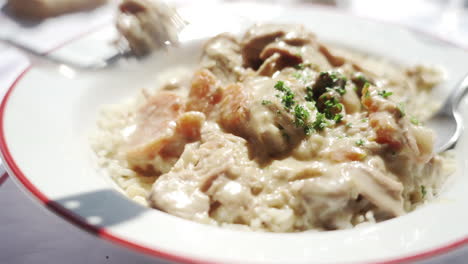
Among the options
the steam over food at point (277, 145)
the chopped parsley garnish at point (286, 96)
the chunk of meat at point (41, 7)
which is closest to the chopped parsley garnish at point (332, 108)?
the steam over food at point (277, 145)

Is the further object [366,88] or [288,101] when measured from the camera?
[366,88]

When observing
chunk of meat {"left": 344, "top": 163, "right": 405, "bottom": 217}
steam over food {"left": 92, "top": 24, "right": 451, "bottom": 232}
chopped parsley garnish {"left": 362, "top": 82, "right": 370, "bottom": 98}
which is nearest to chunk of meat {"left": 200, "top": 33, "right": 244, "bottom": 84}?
steam over food {"left": 92, "top": 24, "right": 451, "bottom": 232}

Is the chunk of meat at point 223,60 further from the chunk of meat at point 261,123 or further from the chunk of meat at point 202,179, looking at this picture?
the chunk of meat at point 202,179

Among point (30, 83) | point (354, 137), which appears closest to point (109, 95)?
point (30, 83)

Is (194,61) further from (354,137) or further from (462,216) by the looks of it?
(462,216)

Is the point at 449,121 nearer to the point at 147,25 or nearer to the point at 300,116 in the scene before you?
the point at 300,116

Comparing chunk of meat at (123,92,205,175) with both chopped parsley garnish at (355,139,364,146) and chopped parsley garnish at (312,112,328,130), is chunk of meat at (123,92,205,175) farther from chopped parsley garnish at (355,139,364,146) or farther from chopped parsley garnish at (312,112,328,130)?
chopped parsley garnish at (355,139,364,146)

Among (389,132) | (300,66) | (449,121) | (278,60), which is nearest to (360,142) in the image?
(389,132)
